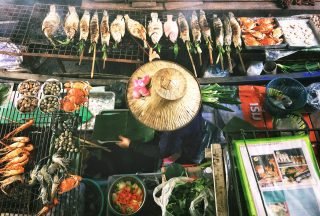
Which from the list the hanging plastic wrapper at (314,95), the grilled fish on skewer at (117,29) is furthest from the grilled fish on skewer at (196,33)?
the hanging plastic wrapper at (314,95)

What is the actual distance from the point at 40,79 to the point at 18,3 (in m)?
2.22

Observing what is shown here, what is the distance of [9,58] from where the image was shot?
599cm

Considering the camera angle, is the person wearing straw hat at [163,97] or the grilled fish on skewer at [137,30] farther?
the grilled fish on skewer at [137,30]

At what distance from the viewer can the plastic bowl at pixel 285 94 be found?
5.50 meters

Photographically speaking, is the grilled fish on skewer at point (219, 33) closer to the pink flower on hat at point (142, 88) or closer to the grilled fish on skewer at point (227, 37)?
the grilled fish on skewer at point (227, 37)

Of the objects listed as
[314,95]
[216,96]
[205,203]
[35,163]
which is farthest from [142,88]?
[314,95]

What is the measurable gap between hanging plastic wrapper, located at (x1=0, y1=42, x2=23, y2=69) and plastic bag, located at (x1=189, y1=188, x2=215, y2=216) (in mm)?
4721

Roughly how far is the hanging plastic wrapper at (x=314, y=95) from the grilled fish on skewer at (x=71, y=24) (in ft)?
16.7

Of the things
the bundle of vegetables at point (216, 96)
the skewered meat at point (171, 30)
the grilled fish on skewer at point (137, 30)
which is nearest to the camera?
the bundle of vegetables at point (216, 96)

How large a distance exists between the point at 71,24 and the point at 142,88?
10.1 feet

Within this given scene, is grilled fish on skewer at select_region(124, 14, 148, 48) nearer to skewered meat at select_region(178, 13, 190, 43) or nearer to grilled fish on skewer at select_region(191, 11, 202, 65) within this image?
skewered meat at select_region(178, 13, 190, 43)

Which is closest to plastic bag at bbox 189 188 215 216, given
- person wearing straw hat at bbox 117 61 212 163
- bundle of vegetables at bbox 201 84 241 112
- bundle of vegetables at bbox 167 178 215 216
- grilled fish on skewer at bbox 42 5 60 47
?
bundle of vegetables at bbox 167 178 215 216

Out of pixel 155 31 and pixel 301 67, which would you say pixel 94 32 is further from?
pixel 301 67

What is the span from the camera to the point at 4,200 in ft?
12.9
